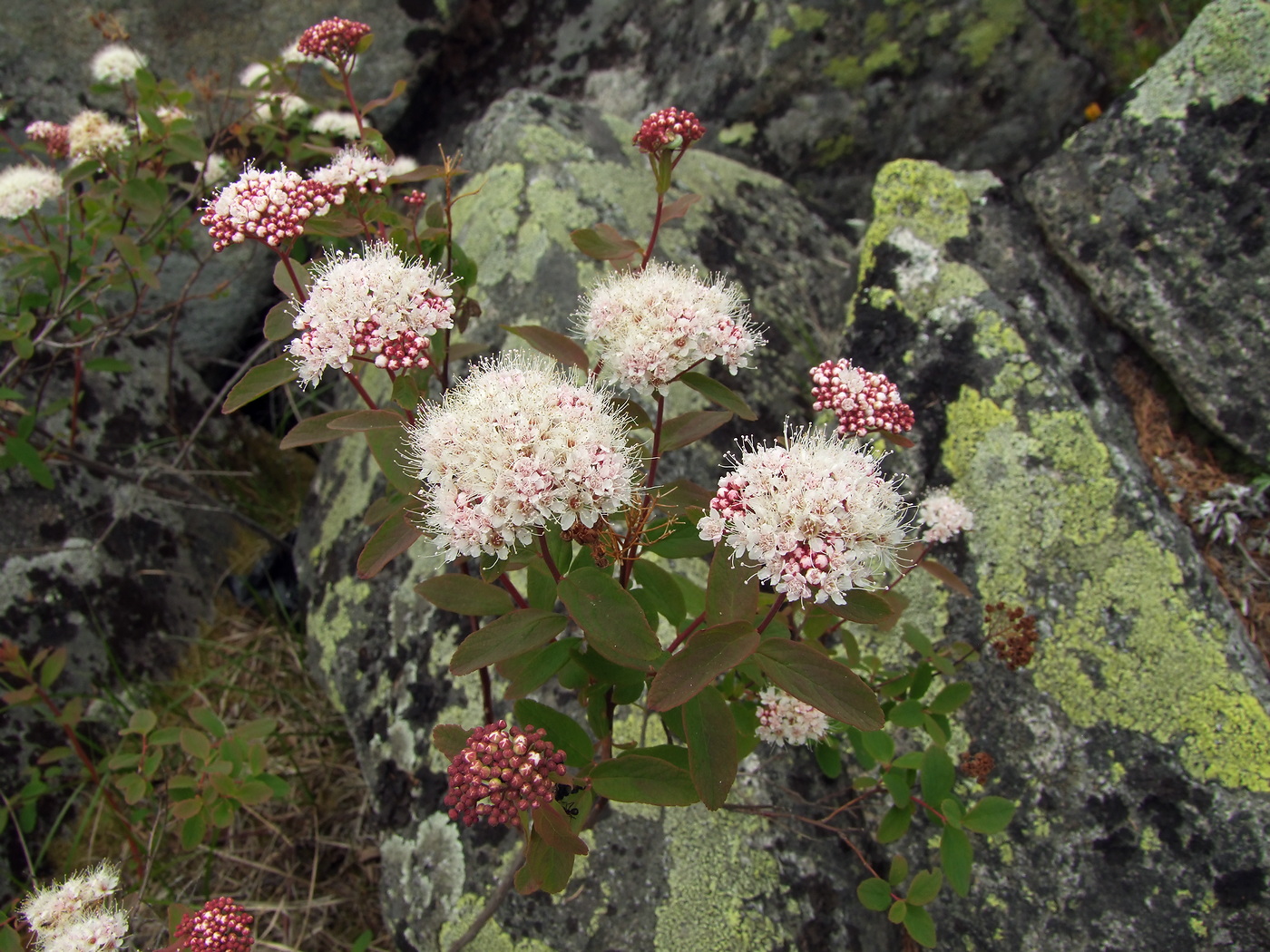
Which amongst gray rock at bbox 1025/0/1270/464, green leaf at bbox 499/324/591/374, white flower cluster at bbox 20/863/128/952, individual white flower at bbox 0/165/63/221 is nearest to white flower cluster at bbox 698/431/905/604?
green leaf at bbox 499/324/591/374

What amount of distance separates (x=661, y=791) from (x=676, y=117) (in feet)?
4.75

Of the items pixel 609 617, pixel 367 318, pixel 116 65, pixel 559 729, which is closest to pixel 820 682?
pixel 609 617

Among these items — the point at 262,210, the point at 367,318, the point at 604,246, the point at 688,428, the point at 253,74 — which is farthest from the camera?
the point at 253,74

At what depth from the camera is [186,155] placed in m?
2.77

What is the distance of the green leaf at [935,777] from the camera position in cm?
184

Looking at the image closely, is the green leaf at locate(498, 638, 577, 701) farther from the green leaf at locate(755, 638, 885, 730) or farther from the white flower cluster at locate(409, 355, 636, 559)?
the green leaf at locate(755, 638, 885, 730)

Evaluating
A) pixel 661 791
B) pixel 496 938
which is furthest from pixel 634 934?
pixel 661 791

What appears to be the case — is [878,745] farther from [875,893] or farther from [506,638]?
[506,638]

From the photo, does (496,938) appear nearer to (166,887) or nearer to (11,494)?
(166,887)

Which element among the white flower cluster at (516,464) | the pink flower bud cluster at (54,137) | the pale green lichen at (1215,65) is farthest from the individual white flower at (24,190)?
the pale green lichen at (1215,65)

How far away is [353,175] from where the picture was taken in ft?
5.87

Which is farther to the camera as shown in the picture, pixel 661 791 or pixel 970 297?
pixel 970 297

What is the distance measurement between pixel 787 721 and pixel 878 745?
24 centimetres

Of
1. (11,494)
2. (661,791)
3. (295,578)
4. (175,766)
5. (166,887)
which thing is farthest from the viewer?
(295,578)
